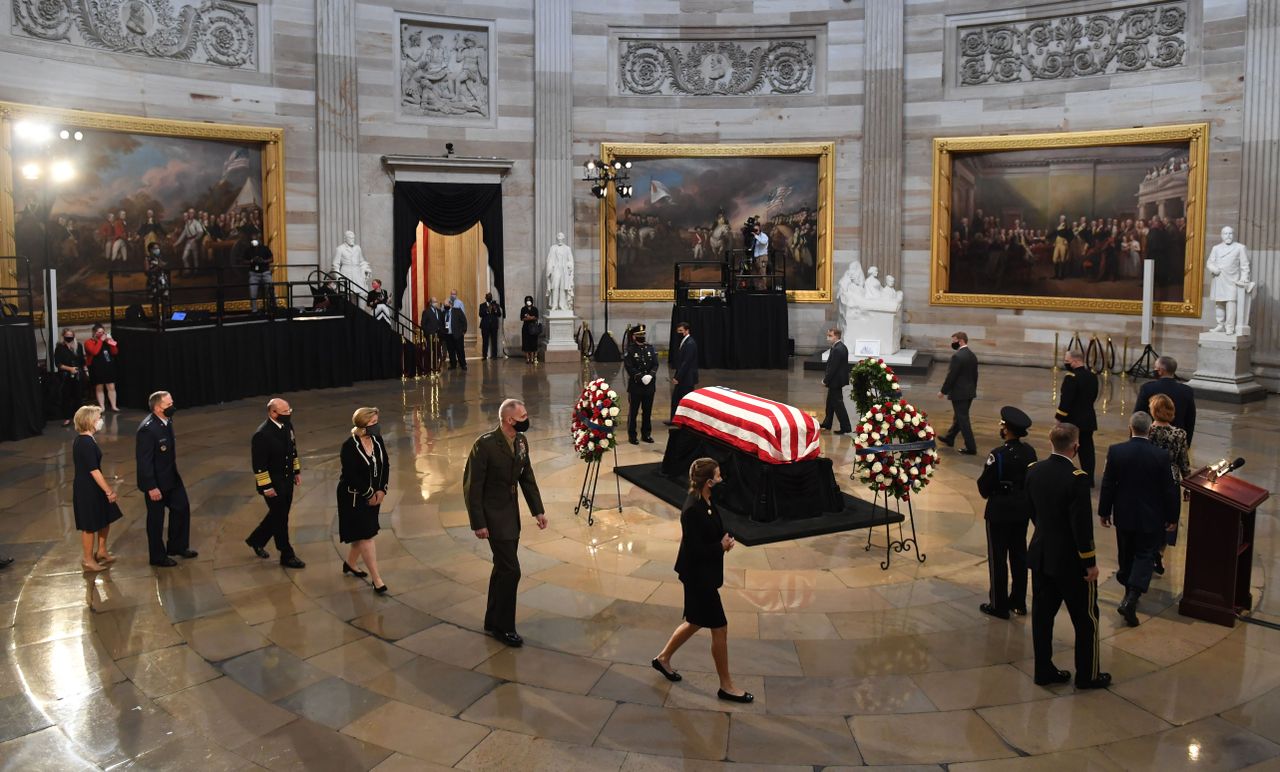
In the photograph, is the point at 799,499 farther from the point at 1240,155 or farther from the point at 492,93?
the point at 492,93

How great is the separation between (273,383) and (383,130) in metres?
6.81

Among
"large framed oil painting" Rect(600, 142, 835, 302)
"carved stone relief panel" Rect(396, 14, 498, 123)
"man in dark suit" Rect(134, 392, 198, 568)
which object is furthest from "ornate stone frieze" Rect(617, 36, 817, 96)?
"man in dark suit" Rect(134, 392, 198, 568)

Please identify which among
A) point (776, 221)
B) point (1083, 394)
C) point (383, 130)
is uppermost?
point (383, 130)

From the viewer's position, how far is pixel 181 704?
6312 mm

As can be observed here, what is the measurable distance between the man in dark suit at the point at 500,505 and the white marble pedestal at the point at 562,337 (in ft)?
50.6

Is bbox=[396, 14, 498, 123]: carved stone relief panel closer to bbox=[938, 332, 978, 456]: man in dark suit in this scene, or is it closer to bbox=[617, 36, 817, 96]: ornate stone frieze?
bbox=[617, 36, 817, 96]: ornate stone frieze

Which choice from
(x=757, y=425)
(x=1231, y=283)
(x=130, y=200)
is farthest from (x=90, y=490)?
(x=1231, y=283)

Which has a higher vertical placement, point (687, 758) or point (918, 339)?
point (918, 339)

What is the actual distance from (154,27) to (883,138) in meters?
14.5

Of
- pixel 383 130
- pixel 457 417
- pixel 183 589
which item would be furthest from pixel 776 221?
pixel 183 589

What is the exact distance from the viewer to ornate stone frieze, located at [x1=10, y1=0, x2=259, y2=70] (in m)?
18.1

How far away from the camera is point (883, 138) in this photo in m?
23.0

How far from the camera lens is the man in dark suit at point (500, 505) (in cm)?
720

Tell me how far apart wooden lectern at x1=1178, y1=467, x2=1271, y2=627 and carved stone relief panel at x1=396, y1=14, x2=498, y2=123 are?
18.6 meters
